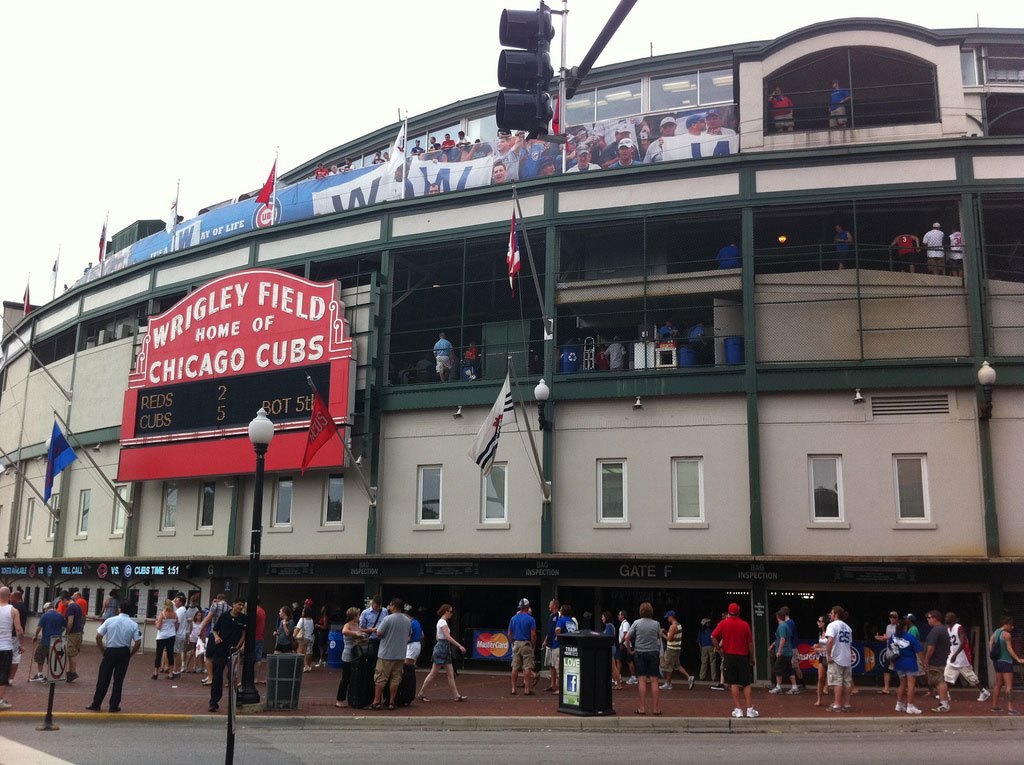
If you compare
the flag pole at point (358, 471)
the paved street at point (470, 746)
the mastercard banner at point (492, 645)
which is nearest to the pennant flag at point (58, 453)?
the flag pole at point (358, 471)

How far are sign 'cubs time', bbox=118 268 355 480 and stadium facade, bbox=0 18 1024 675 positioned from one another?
11 centimetres

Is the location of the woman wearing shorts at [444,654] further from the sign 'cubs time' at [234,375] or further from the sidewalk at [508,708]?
the sign 'cubs time' at [234,375]

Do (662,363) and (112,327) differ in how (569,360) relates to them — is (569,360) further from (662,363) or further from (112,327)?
(112,327)

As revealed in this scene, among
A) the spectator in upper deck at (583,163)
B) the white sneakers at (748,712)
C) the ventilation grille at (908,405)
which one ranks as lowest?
the white sneakers at (748,712)

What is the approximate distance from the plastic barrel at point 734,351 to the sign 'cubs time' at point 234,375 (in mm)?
9307

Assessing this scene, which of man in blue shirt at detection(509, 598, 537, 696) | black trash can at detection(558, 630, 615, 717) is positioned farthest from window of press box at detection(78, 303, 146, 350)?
black trash can at detection(558, 630, 615, 717)

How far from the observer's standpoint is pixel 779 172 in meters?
23.6

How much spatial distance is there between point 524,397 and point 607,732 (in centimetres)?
1115

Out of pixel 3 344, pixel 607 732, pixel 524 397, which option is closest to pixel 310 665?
pixel 524 397

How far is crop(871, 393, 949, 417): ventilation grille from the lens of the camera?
21938mm

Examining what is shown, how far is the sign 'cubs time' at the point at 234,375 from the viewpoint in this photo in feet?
87.2

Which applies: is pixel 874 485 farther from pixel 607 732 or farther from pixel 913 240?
pixel 607 732

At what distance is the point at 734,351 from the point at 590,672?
10.3 metres

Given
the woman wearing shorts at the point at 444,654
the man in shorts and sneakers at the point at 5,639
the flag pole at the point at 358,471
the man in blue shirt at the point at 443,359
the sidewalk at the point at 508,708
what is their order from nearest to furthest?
the sidewalk at the point at 508,708 → the man in shorts and sneakers at the point at 5,639 → the woman wearing shorts at the point at 444,654 → the flag pole at the point at 358,471 → the man in blue shirt at the point at 443,359
